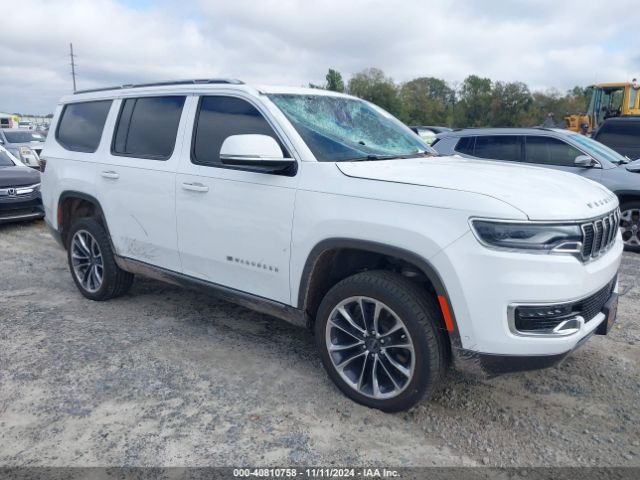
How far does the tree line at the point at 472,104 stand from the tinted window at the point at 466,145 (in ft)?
133

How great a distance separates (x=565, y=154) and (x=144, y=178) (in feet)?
19.3

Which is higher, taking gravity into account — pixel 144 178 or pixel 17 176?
pixel 144 178

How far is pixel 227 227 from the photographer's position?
12.2ft

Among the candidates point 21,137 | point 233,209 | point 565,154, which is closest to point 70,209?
point 233,209

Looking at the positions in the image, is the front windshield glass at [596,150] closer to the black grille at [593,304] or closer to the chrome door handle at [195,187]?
the black grille at [593,304]

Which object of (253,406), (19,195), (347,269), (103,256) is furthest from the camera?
(19,195)

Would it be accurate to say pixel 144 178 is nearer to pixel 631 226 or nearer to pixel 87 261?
pixel 87 261

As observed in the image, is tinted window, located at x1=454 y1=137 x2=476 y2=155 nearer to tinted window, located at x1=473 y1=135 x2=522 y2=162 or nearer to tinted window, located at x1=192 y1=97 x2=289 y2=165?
tinted window, located at x1=473 y1=135 x2=522 y2=162

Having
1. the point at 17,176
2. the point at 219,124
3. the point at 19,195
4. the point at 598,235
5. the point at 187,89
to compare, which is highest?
the point at 187,89

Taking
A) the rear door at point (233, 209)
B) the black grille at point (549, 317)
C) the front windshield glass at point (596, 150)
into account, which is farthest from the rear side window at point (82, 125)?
the front windshield glass at point (596, 150)

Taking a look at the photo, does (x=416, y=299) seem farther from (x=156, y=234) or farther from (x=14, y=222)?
(x=14, y=222)

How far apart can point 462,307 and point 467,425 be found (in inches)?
32.7

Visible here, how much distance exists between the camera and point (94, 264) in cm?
515

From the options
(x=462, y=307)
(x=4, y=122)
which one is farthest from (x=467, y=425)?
(x=4, y=122)
